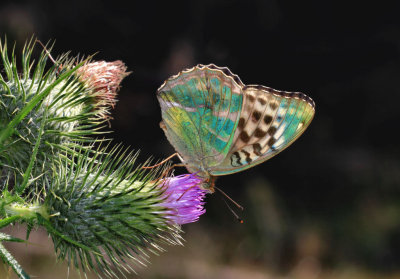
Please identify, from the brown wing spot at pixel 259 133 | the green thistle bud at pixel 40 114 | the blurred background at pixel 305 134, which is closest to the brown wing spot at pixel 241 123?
the brown wing spot at pixel 259 133

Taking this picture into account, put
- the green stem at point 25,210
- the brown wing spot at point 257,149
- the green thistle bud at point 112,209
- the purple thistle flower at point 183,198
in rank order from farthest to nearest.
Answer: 1. the brown wing spot at point 257,149
2. the purple thistle flower at point 183,198
3. the green thistle bud at point 112,209
4. the green stem at point 25,210

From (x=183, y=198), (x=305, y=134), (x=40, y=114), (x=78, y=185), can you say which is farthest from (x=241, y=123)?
(x=305, y=134)

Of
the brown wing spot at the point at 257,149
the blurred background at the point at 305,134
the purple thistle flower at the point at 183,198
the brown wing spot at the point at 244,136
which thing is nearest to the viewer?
the purple thistle flower at the point at 183,198

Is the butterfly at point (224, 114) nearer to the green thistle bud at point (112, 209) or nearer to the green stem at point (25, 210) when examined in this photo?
the green thistle bud at point (112, 209)

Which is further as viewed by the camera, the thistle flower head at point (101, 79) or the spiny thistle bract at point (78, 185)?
the thistle flower head at point (101, 79)

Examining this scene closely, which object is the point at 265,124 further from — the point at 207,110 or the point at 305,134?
the point at 305,134

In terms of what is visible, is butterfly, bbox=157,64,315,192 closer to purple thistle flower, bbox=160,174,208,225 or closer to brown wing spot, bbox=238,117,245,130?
brown wing spot, bbox=238,117,245,130

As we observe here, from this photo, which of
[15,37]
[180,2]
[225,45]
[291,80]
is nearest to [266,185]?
[291,80]

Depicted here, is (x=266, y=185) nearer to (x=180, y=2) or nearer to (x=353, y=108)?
(x=353, y=108)
